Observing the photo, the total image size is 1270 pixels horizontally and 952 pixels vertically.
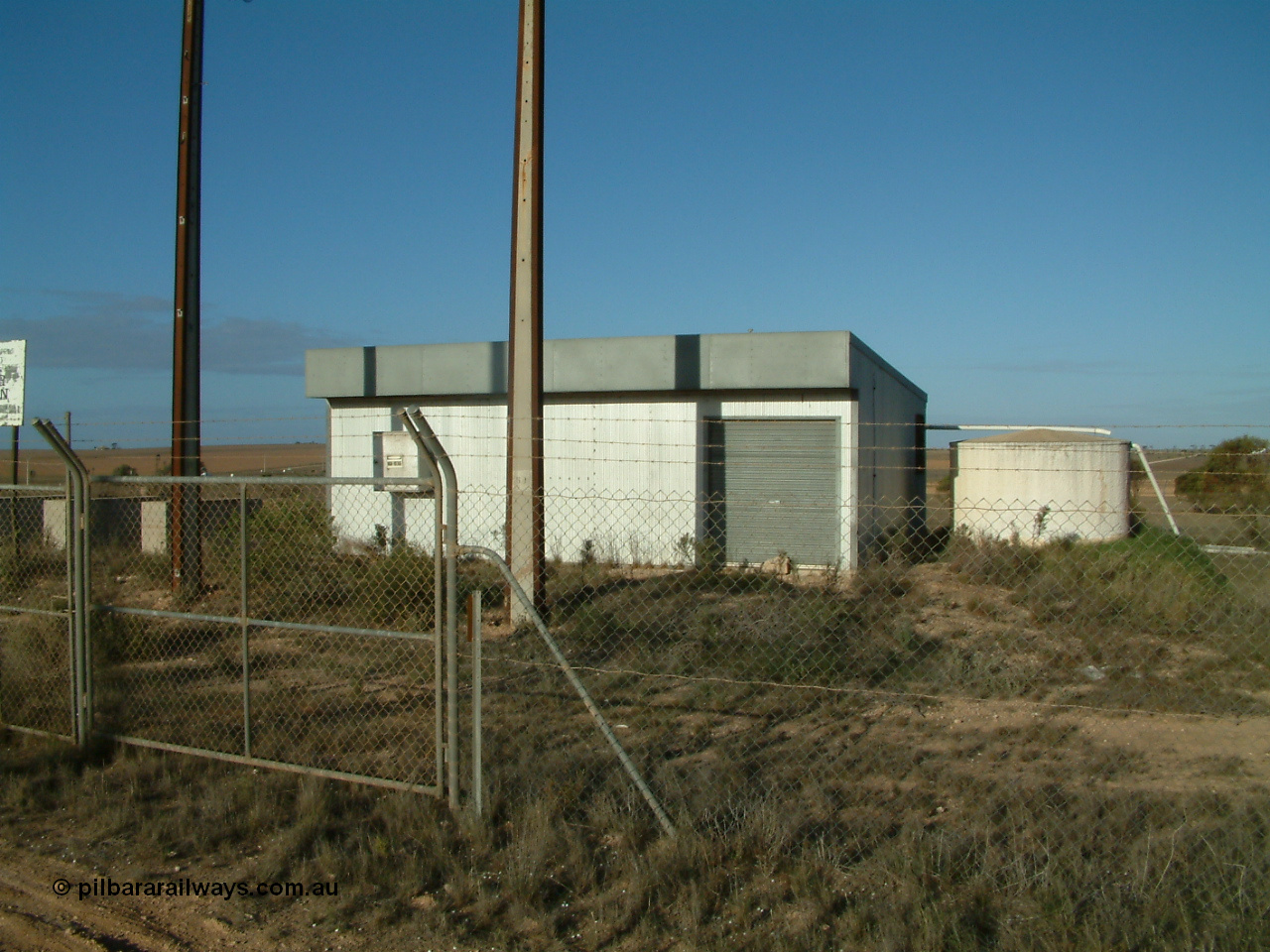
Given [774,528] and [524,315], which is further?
[774,528]

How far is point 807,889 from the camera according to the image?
4070 millimetres

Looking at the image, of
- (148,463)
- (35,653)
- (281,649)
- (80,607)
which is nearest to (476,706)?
(80,607)

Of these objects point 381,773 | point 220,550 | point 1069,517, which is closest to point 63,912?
point 381,773

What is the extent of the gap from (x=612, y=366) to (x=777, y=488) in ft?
11.1

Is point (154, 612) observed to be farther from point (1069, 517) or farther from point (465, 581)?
point (1069, 517)

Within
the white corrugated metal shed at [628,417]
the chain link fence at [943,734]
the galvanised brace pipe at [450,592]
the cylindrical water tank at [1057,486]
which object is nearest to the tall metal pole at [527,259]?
the chain link fence at [943,734]

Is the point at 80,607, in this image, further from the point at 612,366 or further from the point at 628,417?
the point at 628,417

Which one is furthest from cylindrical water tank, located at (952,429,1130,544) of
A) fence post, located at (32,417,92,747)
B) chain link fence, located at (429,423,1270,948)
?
fence post, located at (32,417,92,747)

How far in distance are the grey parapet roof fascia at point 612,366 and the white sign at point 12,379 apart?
715cm

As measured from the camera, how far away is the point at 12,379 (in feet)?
28.3

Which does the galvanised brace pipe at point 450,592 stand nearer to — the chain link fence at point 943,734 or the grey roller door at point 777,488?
the chain link fence at point 943,734

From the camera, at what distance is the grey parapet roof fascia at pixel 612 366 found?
1442 centimetres

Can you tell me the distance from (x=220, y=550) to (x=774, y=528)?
329 inches

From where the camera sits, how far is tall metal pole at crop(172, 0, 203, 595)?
12.2 meters
